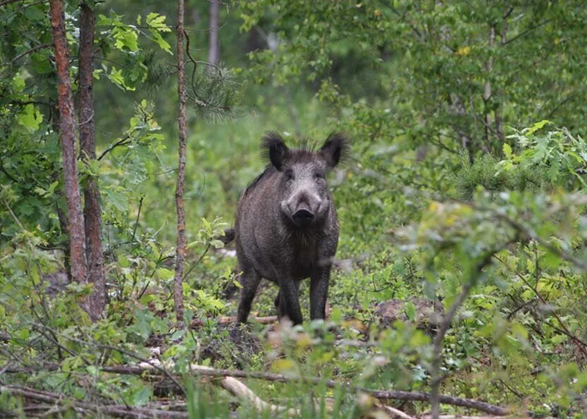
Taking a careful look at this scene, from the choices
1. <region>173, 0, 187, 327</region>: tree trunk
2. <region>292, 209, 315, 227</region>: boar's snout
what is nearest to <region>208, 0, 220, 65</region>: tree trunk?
<region>292, 209, 315, 227</region>: boar's snout

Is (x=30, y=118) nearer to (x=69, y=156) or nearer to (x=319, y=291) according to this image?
(x=69, y=156)

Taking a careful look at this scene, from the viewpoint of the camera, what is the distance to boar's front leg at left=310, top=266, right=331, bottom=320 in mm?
8859

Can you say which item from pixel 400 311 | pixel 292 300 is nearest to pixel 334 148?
pixel 292 300

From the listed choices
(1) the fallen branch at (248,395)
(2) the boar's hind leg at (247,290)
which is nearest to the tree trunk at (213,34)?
(2) the boar's hind leg at (247,290)

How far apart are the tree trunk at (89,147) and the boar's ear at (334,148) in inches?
104

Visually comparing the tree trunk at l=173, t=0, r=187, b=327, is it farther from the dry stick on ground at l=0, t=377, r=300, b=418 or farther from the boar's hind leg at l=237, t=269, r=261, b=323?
the boar's hind leg at l=237, t=269, r=261, b=323

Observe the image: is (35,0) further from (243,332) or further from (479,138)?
(479,138)

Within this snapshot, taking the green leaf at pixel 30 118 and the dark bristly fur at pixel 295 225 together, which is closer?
the green leaf at pixel 30 118

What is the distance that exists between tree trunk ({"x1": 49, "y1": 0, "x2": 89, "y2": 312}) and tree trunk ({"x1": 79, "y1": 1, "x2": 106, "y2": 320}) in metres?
0.36

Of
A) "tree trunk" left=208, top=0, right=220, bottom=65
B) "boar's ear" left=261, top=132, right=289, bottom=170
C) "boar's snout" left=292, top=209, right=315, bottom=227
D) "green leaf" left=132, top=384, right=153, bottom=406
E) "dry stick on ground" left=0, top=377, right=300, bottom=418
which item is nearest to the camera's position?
"dry stick on ground" left=0, top=377, right=300, bottom=418

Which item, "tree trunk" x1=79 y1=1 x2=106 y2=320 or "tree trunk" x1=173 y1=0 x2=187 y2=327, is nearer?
"tree trunk" x1=79 y1=1 x2=106 y2=320

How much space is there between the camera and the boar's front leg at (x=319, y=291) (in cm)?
886

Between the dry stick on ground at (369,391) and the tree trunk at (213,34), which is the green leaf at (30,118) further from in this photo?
the tree trunk at (213,34)

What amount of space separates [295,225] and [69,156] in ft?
8.72
